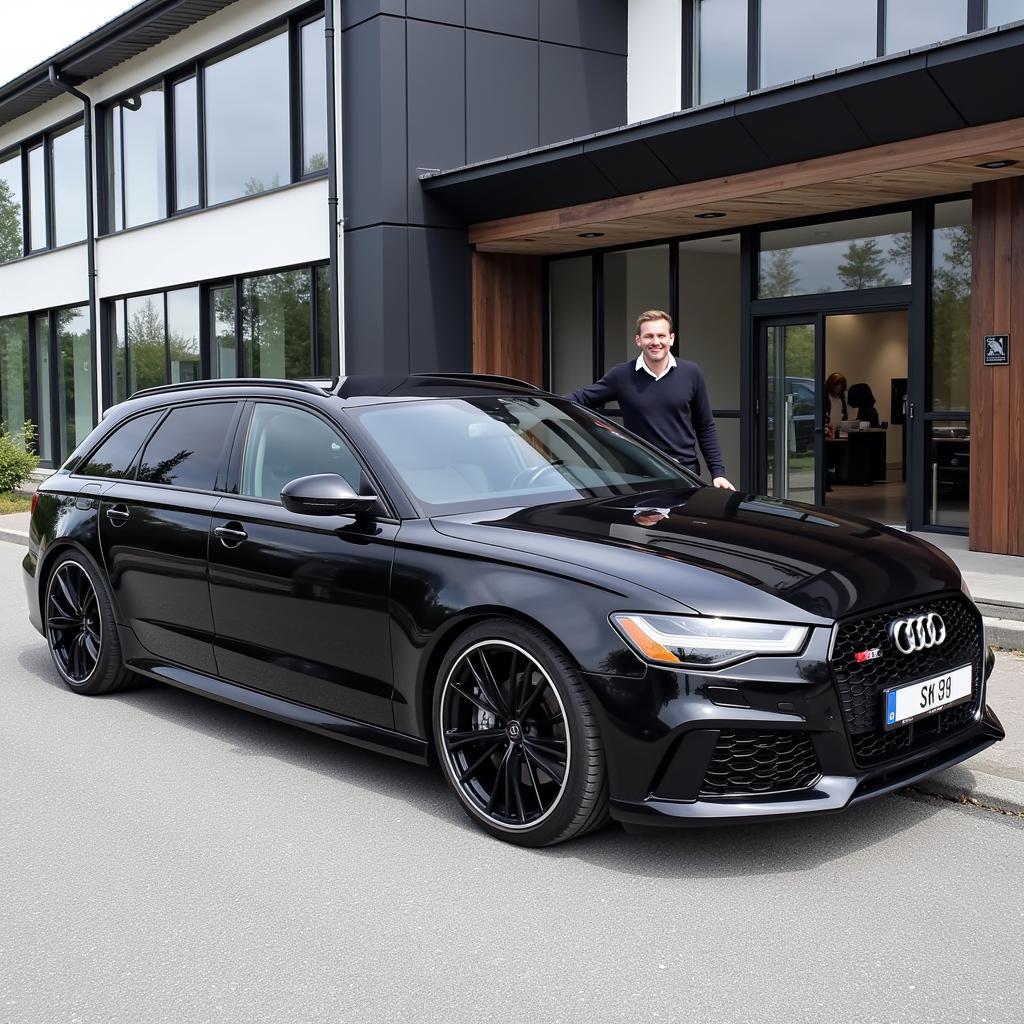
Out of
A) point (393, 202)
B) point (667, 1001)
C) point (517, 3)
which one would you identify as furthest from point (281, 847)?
point (517, 3)

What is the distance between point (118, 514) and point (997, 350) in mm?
7220

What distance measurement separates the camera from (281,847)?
4.37 metres

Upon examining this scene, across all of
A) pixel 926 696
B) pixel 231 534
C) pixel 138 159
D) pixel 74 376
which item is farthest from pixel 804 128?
pixel 74 376

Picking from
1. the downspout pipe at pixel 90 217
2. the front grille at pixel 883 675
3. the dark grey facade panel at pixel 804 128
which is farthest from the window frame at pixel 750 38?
the downspout pipe at pixel 90 217

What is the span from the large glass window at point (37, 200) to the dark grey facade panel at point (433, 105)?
1137 centimetres

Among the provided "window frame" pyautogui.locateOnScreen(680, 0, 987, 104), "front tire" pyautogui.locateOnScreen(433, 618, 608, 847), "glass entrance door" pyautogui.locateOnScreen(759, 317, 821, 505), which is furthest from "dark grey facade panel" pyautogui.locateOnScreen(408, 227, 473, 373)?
"front tire" pyautogui.locateOnScreen(433, 618, 608, 847)

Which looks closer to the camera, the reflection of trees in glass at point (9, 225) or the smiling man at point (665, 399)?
the smiling man at point (665, 399)

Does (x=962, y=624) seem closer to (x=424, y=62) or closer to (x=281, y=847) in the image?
(x=281, y=847)

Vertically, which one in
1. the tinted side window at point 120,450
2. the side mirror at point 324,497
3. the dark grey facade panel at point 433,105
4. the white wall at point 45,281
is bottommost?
the side mirror at point 324,497

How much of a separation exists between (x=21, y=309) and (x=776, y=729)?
22.5 meters

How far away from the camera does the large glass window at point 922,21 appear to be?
1184 cm

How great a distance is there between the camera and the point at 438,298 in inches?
573

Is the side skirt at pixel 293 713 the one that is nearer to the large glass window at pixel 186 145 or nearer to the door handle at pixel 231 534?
the door handle at pixel 231 534

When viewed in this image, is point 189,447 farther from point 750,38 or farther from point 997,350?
point 750,38
